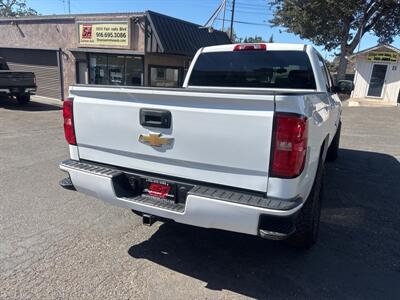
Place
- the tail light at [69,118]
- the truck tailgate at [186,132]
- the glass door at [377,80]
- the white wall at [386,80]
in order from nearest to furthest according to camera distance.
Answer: the truck tailgate at [186,132]
the tail light at [69,118]
the white wall at [386,80]
the glass door at [377,80]

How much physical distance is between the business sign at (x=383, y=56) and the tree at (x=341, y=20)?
125 inches

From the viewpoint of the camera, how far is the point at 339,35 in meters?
28.1

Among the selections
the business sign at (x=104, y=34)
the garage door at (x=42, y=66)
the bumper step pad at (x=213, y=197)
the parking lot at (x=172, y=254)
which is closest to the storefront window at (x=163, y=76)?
the business sign at (x=104, y=34)

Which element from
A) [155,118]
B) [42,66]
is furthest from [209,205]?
[42,66]

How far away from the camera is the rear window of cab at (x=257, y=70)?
4.68 m

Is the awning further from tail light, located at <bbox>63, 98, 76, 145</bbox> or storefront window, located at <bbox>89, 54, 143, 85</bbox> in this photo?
tail light, located at <bbox>63, 98, 76, 145</bbox>

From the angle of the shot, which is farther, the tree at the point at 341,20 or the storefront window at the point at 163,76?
the tree at the point at 341,20

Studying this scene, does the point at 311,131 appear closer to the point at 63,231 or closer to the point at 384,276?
the point at 384,276

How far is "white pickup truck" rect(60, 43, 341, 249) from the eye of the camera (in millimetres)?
2502

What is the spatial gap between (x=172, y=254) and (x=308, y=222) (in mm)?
1421

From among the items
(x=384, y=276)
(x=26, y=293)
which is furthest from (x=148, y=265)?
(x=384, y=276)

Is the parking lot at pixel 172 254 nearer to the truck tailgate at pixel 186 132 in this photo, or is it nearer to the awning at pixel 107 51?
the truck tailgate at pixel 186 132

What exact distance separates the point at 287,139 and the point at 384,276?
190cm

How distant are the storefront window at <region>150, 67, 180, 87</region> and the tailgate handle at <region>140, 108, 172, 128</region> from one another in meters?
13.2
